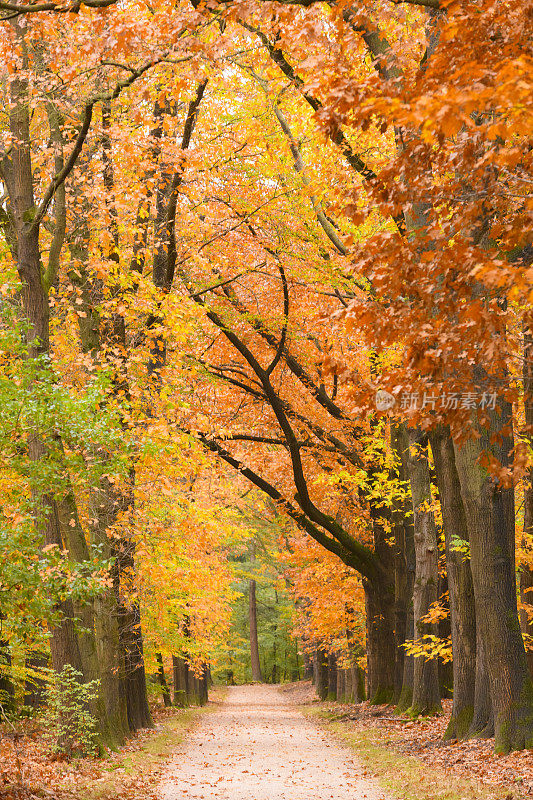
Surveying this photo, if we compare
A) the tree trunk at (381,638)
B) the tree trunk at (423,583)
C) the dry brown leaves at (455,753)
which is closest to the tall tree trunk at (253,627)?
the tree trunk at (381,638)

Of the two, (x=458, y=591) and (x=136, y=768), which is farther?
(x=458, y=591)

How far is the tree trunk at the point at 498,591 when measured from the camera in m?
9.45

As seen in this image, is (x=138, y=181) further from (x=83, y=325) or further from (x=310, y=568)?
(x=310, y=568)

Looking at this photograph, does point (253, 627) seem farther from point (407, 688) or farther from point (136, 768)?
point (136, 768)

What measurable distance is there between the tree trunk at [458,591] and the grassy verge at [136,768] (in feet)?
15.8

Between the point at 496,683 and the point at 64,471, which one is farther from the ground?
the point at 64,471

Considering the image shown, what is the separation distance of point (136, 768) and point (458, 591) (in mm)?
5790

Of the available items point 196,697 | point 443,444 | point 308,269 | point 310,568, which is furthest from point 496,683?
point 196,697

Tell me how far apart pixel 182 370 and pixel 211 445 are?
3.27 meters

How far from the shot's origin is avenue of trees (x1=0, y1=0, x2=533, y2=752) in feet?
19.9

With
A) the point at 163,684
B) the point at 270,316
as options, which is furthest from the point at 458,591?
the point at 163,684

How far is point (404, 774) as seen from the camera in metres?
10.0

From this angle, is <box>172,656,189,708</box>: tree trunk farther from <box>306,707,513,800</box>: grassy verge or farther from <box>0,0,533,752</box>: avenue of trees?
<box>306,707,513,800</box>: grassy verge

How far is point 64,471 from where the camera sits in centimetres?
874
